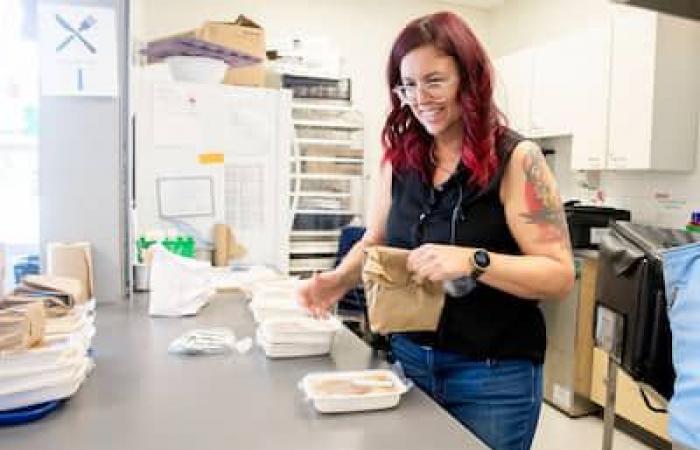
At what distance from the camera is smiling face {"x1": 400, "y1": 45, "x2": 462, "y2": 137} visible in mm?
1205

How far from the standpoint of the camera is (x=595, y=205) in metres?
3.82

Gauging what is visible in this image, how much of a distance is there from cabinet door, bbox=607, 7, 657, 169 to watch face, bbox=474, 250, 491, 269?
243cm

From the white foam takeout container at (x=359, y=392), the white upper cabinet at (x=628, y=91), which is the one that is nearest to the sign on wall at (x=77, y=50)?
the white foam takeout container at (x=359, y=392)

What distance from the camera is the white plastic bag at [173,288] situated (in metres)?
1.70

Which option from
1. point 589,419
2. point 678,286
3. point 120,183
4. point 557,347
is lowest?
point 589,419

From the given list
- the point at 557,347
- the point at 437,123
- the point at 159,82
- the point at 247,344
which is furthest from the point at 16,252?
the point at 557,347

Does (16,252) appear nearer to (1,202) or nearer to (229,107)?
(1,202)

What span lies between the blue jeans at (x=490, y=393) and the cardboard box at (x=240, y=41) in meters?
2.19

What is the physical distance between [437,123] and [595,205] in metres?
2.93

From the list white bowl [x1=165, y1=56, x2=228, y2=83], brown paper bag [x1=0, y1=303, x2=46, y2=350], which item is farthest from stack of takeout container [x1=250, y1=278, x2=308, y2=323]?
white bowl [x1=165, y1=56, x2=228, y2=83]

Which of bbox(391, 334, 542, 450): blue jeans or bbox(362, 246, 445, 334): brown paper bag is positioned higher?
bbox(362, 246, 445, 334): brown paper bag

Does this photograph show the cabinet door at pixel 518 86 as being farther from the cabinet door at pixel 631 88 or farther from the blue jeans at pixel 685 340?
the blue jeans at pixel 685 340

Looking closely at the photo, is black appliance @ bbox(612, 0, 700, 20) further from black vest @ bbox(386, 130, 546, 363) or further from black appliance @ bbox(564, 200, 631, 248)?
black vest @ bbox(386, 130, 546, 363)

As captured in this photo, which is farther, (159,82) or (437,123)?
(159,82)
